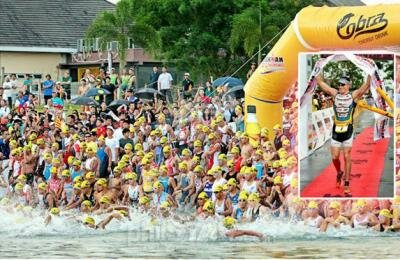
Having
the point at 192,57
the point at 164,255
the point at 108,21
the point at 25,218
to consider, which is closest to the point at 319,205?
the point at 164,255

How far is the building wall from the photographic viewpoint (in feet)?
168

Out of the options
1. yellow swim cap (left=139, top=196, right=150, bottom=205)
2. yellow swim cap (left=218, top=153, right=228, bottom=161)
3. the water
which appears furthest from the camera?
yellow swim cap (left=218, top=153, right=228, bottom=161)

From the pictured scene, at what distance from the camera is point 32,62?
5253 cm

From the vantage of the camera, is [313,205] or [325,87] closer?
[325,87]

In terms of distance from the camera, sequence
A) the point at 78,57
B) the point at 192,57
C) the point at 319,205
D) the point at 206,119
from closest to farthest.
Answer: the point at 319,205 → the point at 206,119 → the point at 192,57 → the point at 78,57

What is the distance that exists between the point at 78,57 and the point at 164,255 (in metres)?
34.6

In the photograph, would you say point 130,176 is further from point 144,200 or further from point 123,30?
point 123,30

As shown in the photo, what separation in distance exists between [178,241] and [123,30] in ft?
63.3

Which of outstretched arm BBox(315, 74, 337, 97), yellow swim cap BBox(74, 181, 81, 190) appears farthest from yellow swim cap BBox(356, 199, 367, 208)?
yellow swim cap BBox(74, 181, 81, 190)

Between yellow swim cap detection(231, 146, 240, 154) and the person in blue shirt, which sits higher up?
the person in blue shirt

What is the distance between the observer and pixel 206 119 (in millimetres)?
25891

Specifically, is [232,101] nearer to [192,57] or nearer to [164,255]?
[164,255]

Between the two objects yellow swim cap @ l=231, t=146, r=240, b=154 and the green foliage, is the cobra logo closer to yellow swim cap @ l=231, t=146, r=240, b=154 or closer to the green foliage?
yellow swim cap @ l=231, t=146, r=240, b=154

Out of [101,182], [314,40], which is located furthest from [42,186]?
[314,40]
